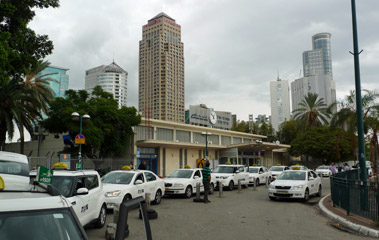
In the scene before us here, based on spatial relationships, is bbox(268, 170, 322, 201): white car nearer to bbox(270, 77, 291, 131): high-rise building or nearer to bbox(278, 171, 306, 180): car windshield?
bbox(278, 171, 306, 180): car windshield

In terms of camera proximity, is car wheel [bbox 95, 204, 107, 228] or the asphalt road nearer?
the asphalt road

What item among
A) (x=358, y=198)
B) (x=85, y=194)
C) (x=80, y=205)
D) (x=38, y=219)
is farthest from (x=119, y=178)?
(x=38, y=219)

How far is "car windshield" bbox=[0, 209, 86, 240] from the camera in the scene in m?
2.73

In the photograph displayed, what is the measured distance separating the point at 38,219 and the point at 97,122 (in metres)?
28.7

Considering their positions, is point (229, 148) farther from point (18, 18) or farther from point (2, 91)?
point (18, 18)

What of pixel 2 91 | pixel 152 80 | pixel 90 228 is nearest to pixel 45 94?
pixel 2 91

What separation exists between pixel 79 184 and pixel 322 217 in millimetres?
8413

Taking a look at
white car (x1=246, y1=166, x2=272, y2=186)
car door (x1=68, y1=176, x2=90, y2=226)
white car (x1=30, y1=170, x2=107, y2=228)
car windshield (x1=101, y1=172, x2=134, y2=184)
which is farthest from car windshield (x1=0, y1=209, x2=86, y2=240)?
white car (x1=246, y1=166, x2=272, y2=186)

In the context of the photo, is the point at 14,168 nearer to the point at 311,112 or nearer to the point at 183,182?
the point at 183,182

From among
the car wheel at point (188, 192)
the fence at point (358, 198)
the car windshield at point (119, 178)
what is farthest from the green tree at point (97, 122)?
the fence at point (358, 198)

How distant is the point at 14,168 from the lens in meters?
9.94

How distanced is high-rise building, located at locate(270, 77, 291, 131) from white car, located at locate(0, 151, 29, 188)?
173453 mm

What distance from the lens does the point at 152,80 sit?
452 ft

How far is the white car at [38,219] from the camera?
Answer: 9.01 feet
